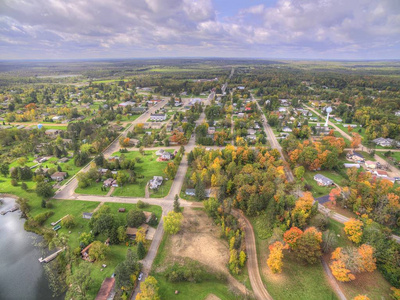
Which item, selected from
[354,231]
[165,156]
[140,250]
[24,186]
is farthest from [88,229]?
[354,231]

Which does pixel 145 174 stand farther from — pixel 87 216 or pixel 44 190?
pixel 44 190

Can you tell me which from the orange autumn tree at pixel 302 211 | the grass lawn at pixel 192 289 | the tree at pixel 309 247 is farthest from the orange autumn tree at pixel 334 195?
the grass lawn at pixel 192 289

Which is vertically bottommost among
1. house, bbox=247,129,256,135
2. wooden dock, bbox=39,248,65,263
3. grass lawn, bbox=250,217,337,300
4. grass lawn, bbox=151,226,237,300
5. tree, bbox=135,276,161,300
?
wooden dock, bbox=39,248,65,263

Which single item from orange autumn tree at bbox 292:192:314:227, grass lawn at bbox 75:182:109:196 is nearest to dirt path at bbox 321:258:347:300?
orange autumn tree at bbox 292:192:314:227

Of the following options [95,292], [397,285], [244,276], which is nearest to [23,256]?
[95,292]

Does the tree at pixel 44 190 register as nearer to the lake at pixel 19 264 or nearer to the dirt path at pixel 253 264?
the lake at pixel 19 264

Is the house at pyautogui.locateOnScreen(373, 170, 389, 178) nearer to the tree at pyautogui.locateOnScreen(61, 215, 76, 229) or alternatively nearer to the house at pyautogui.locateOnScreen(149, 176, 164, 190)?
the house at pyautogui.locateOnScreen(149, 176, 164, 190)
